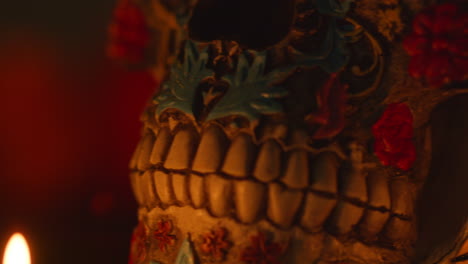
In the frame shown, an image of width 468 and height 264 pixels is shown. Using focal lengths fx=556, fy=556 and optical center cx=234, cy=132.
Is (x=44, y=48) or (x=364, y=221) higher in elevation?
(x=44, y=48)

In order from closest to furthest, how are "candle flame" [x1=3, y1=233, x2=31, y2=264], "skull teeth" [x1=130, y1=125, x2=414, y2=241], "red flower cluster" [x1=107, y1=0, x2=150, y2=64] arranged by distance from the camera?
"skull teeth" [x1=130, y1=125, x2=414, y2=241], "candle flame" [x1=3, y1=233, x2=31, y2=264], "red flower cluster" [x1=107, y1=0, x2=150, y2=64]

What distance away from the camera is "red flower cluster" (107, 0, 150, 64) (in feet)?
4.35

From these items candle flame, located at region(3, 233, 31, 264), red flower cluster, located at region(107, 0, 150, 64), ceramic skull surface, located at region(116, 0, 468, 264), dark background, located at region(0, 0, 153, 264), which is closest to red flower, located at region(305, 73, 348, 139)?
ceramic skull surface, located at region(116, 0, 468, 264)

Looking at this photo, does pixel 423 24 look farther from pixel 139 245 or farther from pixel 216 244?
pixel 139 245

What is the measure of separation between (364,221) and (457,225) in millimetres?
196

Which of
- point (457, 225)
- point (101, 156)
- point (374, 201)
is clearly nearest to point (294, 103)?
point (374, 201)

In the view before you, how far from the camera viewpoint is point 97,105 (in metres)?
1.51

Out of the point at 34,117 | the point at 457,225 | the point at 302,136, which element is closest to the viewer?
the point at 302,136

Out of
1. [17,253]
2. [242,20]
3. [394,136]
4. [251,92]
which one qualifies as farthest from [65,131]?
[394,136]

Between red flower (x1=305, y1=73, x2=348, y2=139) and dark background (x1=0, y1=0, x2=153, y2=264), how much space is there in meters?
0.85

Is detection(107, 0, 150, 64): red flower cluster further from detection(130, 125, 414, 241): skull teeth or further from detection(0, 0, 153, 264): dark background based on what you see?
detection(130, 125, 414, 241): skull teeth

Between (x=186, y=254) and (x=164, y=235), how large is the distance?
2.3 inches

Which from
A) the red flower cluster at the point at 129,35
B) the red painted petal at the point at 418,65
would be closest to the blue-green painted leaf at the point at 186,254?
the red painted petal at the point at 418,65

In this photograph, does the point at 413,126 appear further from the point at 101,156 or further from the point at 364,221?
the point at 101,156
